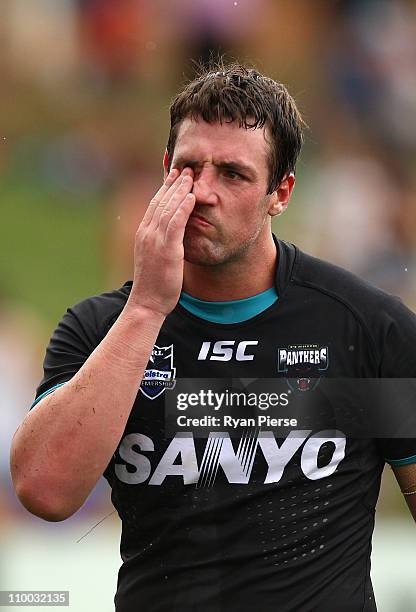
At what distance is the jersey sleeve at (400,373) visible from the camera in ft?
8.50

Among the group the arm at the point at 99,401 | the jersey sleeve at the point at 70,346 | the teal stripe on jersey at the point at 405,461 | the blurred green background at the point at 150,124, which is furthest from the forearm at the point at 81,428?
the blurred green background at the point at 150,124

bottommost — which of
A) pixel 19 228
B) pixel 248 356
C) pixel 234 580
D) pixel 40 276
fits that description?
pixel 234 580

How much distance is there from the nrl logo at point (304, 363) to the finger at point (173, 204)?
536mm

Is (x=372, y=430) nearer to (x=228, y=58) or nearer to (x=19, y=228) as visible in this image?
(x=228, y=58)

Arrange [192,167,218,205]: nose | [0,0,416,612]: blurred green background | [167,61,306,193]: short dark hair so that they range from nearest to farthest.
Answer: [192,167,218,205]: nose < [167,61,306,193]: short dark hair < [0,0,416,612]: blurred green background

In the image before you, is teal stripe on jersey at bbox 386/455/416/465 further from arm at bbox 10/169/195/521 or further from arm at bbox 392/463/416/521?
arm at bbox 10/169/195/521

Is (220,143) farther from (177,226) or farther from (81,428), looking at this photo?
(81,428)

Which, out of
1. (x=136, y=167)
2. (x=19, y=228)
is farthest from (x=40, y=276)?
(x=136, y=167)

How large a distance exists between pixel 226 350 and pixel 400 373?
0.47 m

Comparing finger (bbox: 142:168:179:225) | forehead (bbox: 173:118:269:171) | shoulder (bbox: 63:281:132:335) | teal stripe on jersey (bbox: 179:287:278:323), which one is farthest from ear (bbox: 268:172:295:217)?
shoulder (bbox: 63:281:132:335)

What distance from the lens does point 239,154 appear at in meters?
2.52

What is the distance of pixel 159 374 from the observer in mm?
2676

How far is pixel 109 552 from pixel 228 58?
507 centimetres

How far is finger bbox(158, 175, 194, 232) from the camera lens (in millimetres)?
2371
